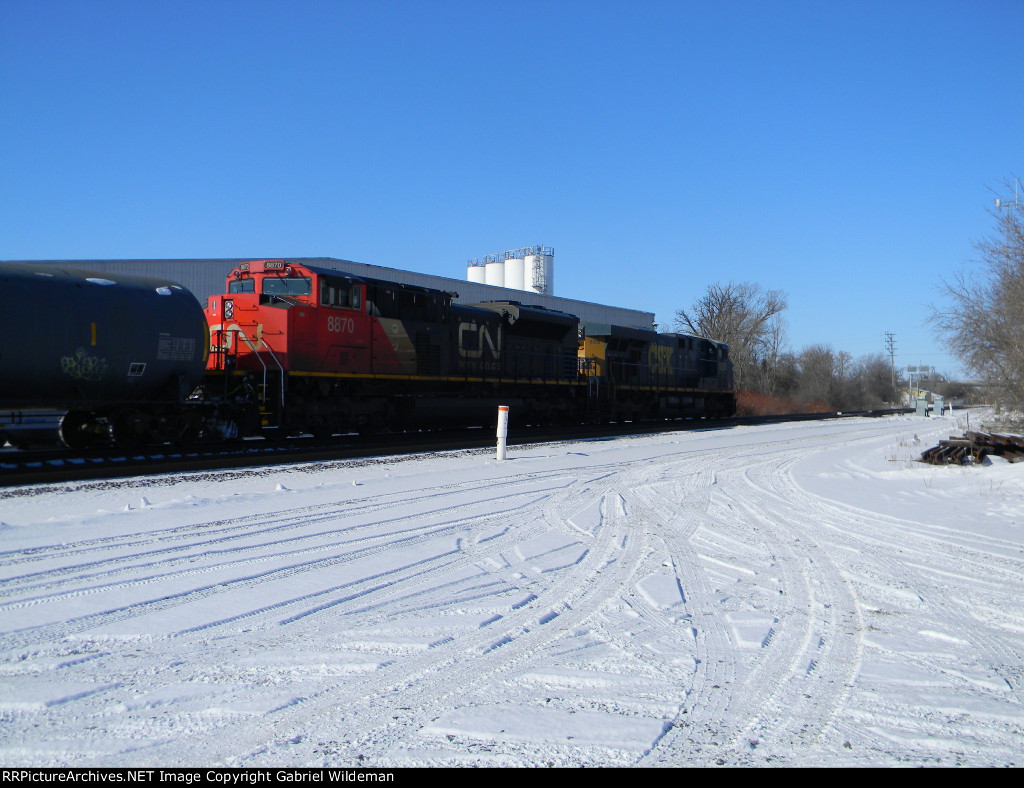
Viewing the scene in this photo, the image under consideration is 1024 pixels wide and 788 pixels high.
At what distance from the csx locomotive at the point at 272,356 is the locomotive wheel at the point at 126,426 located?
0.02 meters

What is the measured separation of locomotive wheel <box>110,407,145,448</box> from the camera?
41.1ft

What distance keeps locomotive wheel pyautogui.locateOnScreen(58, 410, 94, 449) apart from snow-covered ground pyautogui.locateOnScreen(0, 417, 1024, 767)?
4.03 metres

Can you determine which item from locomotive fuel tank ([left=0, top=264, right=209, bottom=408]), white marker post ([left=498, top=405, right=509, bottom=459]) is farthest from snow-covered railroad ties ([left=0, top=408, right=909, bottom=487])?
white marker post ([left=498, top=405, right=509, bottom=459])

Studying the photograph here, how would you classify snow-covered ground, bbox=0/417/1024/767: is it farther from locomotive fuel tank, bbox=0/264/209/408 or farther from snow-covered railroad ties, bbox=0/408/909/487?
locomotive fuel tank, bbox=0/264/209/408

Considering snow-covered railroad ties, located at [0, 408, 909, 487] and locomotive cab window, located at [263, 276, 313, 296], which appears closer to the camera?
snow-covered railroad ties, located at [0, 408, 909, 487]

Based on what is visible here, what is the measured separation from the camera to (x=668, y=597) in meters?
4.92

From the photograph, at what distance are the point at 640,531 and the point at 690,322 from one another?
60.9 metres

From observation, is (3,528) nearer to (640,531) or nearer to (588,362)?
(640,531)

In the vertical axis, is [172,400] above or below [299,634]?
above

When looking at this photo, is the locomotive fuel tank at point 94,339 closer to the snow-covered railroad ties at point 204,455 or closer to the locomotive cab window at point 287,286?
the snow-covered railroad ties at point 204,455

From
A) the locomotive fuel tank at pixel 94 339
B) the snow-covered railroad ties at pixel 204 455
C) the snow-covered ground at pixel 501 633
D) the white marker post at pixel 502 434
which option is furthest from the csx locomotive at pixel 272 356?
the white marker post at pixel 502 434

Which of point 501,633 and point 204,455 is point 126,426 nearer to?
point 204,455

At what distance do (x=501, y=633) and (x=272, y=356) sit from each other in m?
11.7
